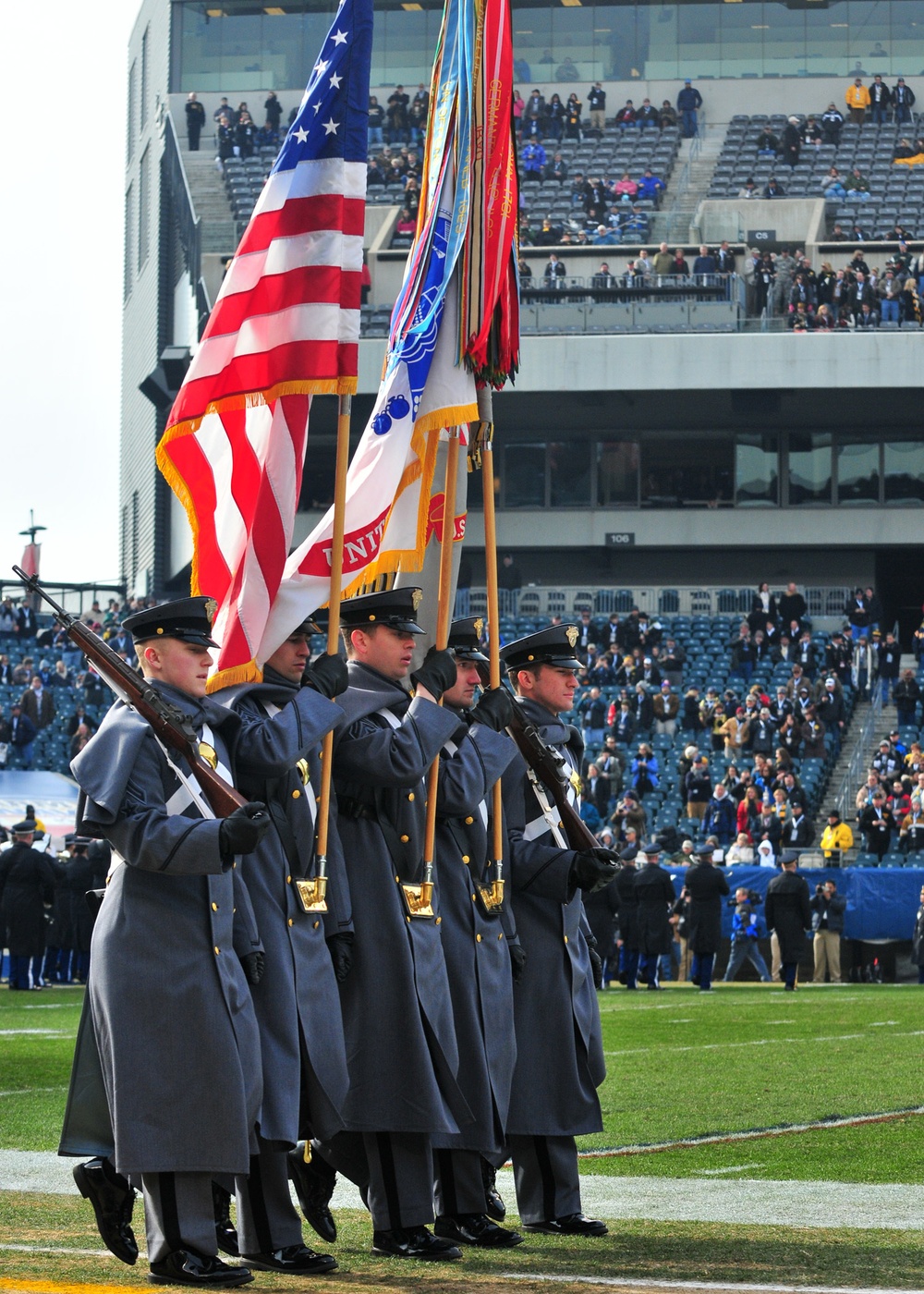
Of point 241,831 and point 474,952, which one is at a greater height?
point 241,831

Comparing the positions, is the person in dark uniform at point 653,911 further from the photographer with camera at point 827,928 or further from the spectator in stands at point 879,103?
the spectator in stands at point 879,103

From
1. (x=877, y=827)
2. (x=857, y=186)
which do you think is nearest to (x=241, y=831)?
(x=877, y=827)

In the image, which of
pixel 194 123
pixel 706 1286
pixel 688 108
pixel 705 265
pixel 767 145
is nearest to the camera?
pixel 706 1286

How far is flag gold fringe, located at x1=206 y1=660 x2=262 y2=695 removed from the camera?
711cm

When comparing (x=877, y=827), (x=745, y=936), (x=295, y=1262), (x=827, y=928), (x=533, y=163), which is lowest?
(x=745, y=936)

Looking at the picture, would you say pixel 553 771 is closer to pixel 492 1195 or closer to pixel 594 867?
pixel 594 867

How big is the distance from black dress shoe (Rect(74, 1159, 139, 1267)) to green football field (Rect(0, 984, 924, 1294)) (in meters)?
0.09

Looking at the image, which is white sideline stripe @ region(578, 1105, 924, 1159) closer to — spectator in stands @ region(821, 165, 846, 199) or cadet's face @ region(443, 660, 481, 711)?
cadet's face @ region(443, 660, 481, 711)

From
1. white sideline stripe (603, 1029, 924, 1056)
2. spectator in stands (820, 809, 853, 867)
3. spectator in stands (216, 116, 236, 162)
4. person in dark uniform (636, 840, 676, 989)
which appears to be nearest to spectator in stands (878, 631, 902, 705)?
spectator in stands (820, 809, 853, 867)

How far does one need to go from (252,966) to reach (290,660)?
1246 mm

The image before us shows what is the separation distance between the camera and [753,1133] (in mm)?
9930

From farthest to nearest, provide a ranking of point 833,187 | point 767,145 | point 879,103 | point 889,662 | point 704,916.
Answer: point 879,103 < point 767,145 < point 833,187 < point 889,662 < point 704,916

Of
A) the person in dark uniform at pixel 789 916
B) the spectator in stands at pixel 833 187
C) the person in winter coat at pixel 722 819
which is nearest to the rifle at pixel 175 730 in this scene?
the person in dark uniform at pixel 789 916

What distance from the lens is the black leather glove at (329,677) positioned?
22.5 ft
